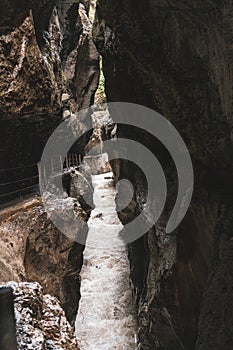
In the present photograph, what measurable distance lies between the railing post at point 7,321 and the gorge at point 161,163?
2162 millimetres

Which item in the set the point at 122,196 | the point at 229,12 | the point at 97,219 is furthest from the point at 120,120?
the point at 97,219

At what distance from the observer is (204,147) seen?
6.40 metres

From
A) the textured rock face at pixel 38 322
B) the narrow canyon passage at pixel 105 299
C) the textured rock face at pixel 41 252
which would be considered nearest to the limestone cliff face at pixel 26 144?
the textured rock face at pixel 41 252

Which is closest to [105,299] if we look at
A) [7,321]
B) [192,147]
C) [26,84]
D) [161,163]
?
[161,163]

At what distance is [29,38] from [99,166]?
63.4 feet

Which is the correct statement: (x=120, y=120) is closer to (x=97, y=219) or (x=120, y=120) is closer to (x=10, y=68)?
(x=10, y=68)

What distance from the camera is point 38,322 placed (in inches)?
150

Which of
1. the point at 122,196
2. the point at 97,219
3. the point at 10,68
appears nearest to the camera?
the point at 10,68

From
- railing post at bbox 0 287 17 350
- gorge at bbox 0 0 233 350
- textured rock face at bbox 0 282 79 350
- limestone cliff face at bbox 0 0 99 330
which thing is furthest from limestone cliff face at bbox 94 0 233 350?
railing post at bbox 0 287 17 350

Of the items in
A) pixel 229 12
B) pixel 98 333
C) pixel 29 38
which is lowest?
pixel 98 333

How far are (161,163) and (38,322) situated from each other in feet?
17.9

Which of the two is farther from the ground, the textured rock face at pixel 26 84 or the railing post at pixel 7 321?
the textured rock face at pixel 26 84

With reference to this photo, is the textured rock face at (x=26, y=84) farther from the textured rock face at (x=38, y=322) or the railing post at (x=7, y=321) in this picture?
the railing post at (x=7, y=321)

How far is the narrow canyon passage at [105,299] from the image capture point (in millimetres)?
9930
